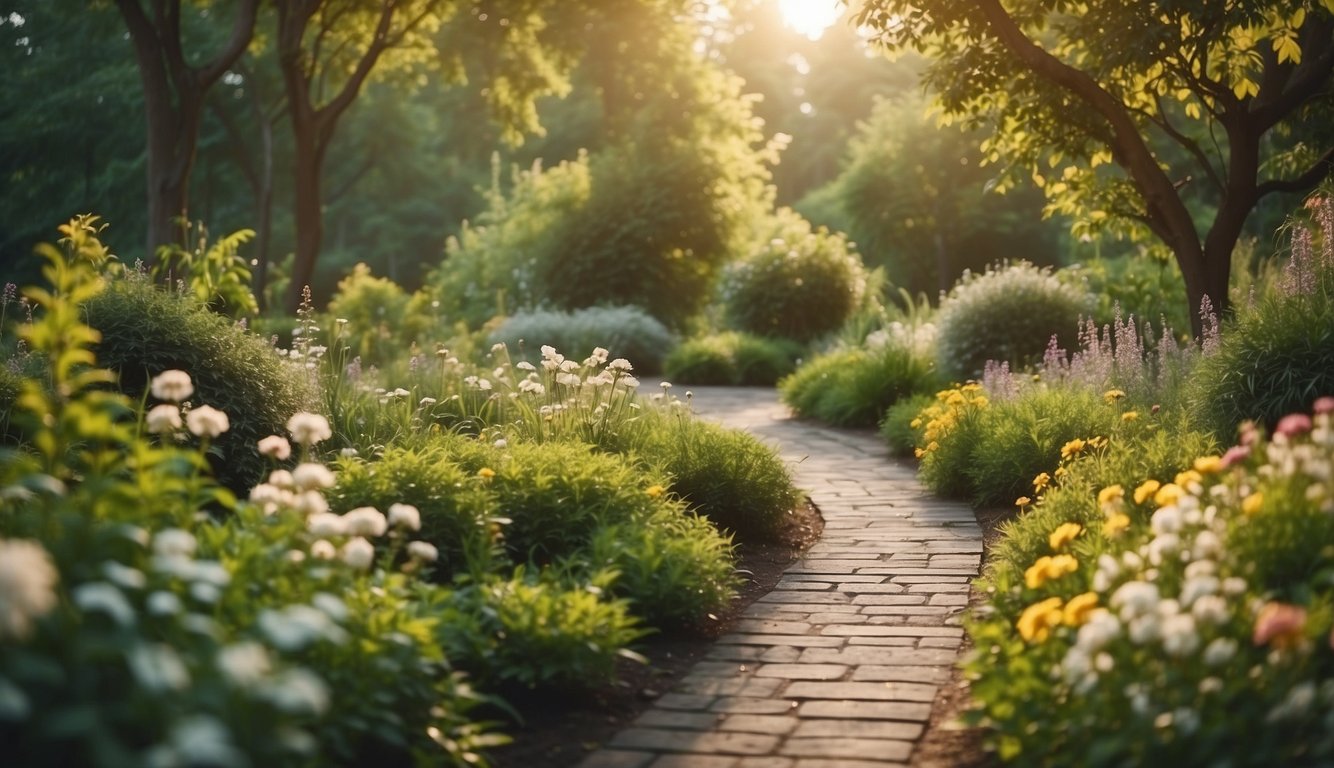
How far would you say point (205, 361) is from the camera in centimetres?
611

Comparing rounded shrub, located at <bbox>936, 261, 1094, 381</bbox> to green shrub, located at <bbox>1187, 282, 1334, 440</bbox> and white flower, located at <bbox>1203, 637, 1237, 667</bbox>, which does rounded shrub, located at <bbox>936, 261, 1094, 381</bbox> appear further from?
white flower, located at <bbox>1203, 637, 1237, 667</bbox>

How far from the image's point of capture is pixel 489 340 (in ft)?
57.0

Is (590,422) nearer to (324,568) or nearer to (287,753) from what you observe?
(324,568)

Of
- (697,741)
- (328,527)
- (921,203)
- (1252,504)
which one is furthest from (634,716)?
(921,203)

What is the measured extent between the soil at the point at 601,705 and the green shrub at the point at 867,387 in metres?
6.08

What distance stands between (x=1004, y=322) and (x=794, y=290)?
6.72m

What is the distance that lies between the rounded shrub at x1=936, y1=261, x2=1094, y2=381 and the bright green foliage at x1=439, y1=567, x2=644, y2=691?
28.2ft

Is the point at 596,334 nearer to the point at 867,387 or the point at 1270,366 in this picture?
the point at 867,387

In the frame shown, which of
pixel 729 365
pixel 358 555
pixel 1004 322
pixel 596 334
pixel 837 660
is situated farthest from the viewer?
pixel 596 334

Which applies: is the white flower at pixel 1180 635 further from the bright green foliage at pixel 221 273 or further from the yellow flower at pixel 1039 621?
the bright green foliage at pixel 221 273

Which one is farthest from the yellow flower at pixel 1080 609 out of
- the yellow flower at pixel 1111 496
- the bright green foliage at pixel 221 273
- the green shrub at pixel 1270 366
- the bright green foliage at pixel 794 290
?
the bright green foliage at pixel 794 290

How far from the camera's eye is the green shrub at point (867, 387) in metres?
11.3

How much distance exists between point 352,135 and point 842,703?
35935 mm

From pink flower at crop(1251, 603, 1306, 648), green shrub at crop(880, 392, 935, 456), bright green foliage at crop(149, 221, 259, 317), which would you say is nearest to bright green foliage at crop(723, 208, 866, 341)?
green shrub at crop(880, 392, 935, 456)
